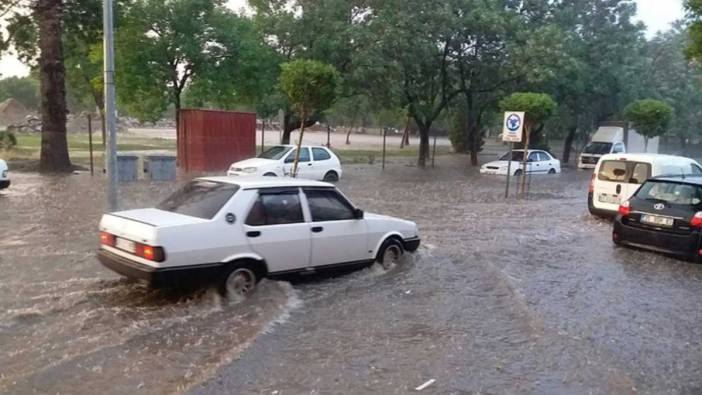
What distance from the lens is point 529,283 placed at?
9.26m

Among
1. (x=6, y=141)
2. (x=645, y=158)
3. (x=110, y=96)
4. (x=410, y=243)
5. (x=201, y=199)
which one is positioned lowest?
(x=410, y=243)

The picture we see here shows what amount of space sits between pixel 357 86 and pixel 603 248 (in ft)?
67.1

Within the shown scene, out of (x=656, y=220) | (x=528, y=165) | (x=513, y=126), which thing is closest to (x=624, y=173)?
(x=656, y=220)

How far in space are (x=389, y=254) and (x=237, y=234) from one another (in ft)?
8.94

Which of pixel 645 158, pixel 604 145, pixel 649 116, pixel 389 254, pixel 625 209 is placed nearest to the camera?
pixel 389 254

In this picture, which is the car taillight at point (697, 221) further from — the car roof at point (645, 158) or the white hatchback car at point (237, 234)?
the white hatchback car at point (237, 234)

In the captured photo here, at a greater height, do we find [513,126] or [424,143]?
[513,126]

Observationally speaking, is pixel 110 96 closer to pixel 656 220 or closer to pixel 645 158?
pixel 656 220

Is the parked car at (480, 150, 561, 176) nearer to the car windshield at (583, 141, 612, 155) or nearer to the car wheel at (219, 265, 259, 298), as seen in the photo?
the car windshield at (583, 141, 612, 155)

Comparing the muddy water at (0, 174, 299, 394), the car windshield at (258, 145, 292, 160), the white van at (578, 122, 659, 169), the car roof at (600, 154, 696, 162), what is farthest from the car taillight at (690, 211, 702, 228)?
the white van at (578, 122, 659, 169)

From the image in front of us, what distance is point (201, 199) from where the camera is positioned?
7.81m

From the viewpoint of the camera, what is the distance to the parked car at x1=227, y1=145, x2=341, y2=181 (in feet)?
67.2

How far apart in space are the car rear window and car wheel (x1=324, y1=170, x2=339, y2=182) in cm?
967

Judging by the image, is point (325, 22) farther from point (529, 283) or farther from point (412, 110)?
point (529, 283)
